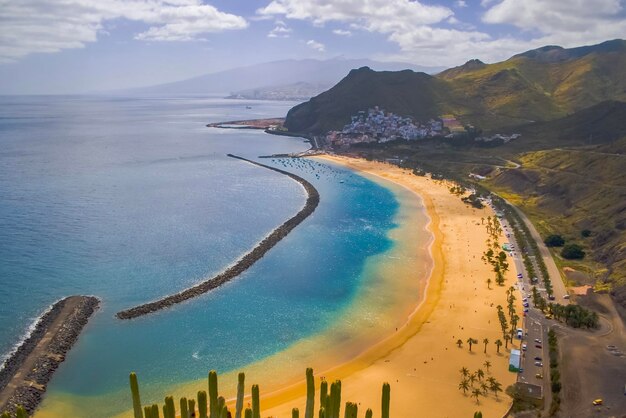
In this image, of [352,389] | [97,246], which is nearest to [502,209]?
[352,389]

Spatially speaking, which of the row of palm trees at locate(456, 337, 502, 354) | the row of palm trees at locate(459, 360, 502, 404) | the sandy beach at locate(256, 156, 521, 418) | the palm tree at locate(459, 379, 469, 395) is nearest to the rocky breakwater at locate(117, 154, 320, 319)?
the sandy beach at locate(256, 156, 521, 418)

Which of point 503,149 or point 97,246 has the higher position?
point 503,149

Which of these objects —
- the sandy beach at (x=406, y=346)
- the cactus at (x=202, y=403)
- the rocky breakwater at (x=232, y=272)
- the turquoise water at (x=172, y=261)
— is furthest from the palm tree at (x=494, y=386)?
the rocky breakwater at (x=232, y=272)

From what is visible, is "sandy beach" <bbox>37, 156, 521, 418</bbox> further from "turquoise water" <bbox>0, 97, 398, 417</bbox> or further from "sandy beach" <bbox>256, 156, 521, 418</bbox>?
"turquoise water" <bbox>0, 97, 398, 417</bbox>

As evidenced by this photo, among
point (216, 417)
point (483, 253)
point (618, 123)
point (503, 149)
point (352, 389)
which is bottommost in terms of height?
point (352, 389)

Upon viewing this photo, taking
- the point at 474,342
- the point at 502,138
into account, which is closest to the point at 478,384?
the point at 474,342

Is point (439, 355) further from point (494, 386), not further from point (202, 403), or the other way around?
point (202, 403)

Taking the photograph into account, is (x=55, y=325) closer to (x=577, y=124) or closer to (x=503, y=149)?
(x=503, y=149)

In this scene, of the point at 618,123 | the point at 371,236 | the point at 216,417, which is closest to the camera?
the point at 216,417
